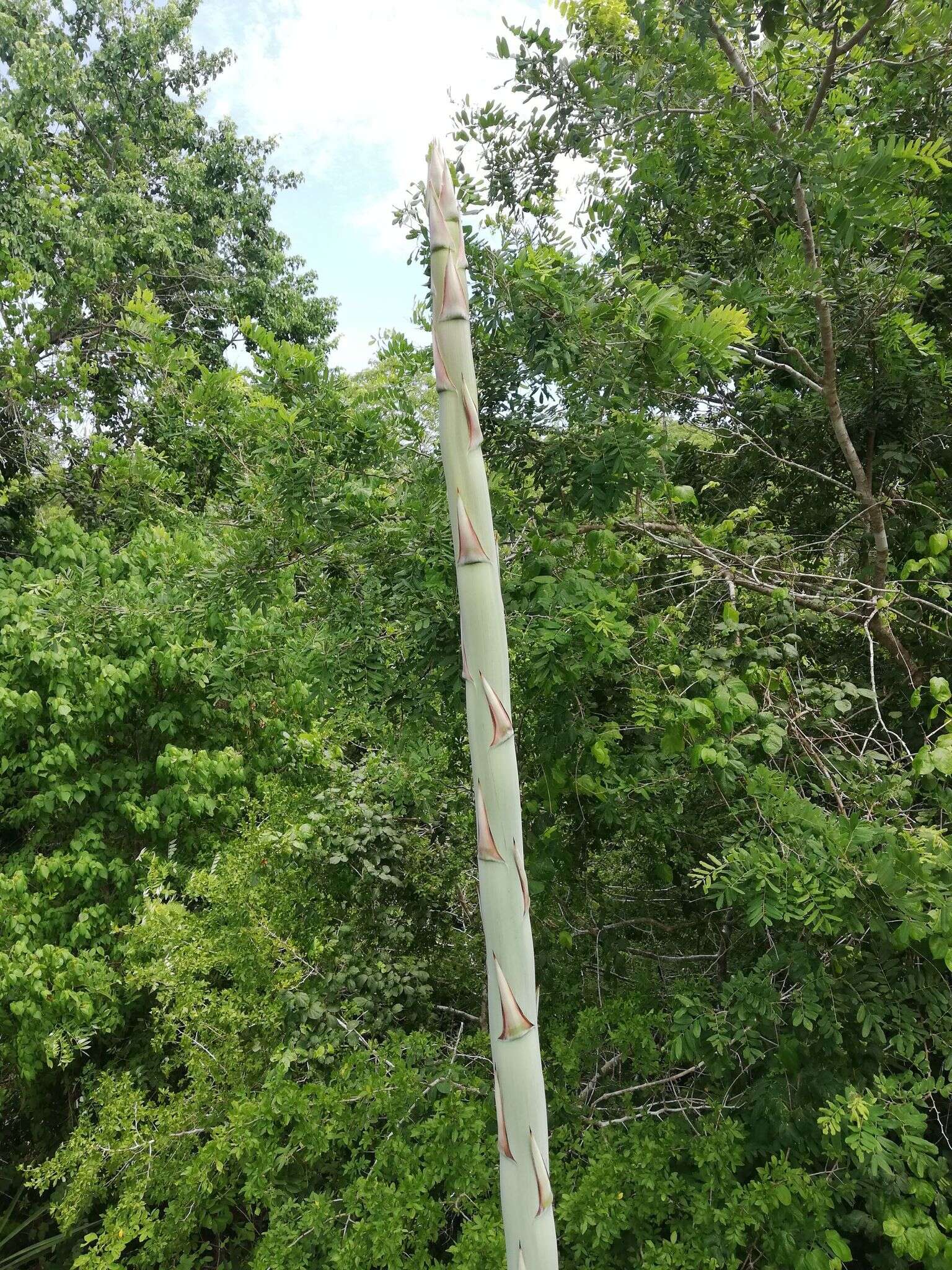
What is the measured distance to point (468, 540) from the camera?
0.63 metres

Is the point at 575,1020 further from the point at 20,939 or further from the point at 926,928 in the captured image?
the point at 20,939

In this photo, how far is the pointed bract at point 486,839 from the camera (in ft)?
2.03

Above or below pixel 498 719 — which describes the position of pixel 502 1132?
below

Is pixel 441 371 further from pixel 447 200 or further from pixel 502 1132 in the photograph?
pixel 502 1132

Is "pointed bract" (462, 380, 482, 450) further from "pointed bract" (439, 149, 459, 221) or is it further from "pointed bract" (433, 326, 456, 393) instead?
"pointed bract" (439, 149, 459, 221)

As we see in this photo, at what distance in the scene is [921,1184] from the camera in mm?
1611

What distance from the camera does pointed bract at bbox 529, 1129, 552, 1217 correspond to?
0.62 metres

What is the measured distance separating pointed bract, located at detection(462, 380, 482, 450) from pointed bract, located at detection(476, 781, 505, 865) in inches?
10.8

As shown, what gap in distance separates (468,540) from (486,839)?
24cm

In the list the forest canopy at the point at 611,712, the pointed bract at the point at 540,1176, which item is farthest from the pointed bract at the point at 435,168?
the forest canopy at the point at 611,712

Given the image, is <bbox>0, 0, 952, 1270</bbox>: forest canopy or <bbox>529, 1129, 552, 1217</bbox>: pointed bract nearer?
<bbox>529, 1129, 552, 1217</bbox>: pointed bract

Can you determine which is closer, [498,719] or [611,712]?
[498,719]

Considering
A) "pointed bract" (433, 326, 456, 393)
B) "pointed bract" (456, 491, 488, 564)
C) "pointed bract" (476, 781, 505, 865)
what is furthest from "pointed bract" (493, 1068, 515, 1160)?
"pointed bract" (433, 326, 456, 393)

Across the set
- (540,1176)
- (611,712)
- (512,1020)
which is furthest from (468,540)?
(611,712)
